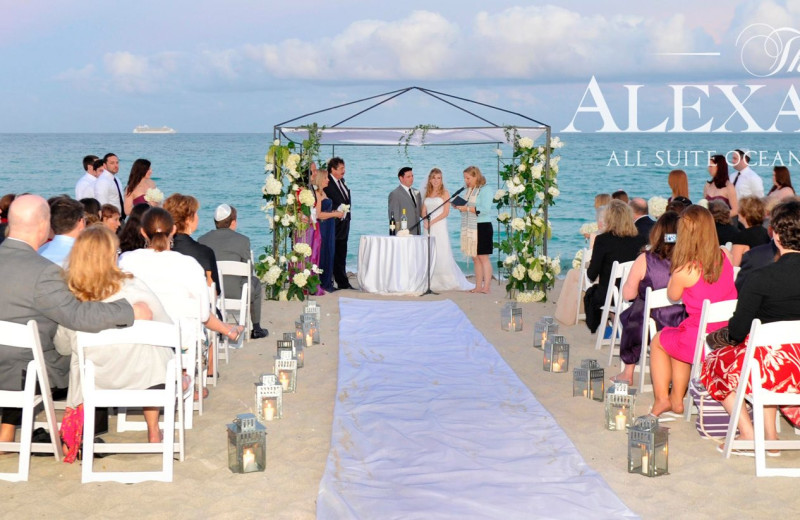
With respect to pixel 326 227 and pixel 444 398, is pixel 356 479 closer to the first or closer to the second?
pixel 444 398

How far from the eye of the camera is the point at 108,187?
1117cm

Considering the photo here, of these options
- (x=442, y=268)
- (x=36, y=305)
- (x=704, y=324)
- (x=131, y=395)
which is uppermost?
(x=36, y=305)

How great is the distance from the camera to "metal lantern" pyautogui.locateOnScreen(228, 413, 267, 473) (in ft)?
15.9

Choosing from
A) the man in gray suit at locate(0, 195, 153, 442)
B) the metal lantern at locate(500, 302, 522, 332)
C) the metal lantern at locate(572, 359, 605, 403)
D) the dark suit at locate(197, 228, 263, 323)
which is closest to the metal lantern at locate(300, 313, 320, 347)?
the dark suit at locate(197, 228, 263, 323)

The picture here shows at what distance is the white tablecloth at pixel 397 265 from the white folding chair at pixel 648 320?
17.4ft

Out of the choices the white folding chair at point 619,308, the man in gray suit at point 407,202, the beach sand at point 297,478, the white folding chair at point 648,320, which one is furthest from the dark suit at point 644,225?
the man in gray suit at point 407,202

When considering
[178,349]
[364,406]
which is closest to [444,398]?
[364,406]

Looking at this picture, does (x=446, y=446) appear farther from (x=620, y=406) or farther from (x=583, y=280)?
(x=583, y=280)

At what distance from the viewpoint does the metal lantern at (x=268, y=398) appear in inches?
233

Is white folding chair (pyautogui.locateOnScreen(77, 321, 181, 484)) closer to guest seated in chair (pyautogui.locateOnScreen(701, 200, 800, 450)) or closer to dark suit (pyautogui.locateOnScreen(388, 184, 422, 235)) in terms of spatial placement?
guest seated in chair (pyautogui.locateOnScreen(701, 200, 800, 450))

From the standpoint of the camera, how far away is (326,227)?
12047mm

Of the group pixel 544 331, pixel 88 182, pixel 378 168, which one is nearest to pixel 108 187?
pixel 88 182

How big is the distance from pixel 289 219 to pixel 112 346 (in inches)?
259

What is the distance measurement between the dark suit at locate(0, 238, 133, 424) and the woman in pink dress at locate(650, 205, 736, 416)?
324cm
